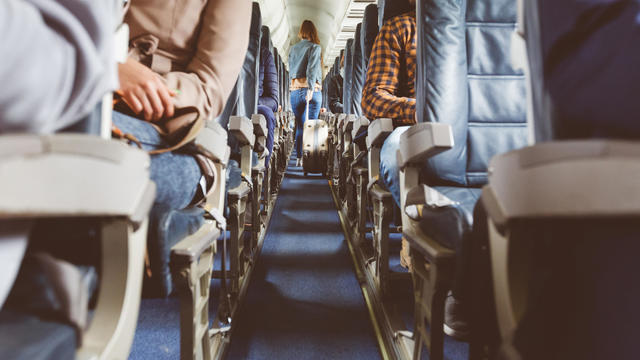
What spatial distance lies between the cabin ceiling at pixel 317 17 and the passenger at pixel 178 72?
8006 mm

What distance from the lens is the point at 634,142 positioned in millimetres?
454

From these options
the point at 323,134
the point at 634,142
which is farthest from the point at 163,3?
the point at 323,134

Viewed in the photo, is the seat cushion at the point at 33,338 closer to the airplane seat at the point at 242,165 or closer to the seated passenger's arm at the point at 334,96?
the airplane seat at the point at 242,165

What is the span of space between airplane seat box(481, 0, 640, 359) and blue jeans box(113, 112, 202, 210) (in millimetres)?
647

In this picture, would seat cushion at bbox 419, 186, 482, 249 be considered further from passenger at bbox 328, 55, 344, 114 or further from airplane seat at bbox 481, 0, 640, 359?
passenger at bbox 328, 55, 344, 114

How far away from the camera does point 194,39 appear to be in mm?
1169

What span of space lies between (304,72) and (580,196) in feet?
21.0

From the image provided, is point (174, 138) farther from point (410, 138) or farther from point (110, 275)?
point (410, 138)

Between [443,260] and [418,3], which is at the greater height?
[418,3]

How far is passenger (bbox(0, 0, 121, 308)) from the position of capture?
38 centimetres

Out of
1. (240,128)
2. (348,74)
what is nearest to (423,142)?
(240,128)

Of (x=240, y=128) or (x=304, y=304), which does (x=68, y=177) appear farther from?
(x=304, y=304)

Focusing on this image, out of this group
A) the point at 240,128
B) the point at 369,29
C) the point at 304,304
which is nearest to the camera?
the point at 240,128

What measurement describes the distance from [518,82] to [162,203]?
1325mm
